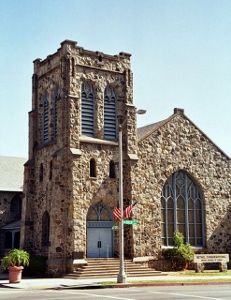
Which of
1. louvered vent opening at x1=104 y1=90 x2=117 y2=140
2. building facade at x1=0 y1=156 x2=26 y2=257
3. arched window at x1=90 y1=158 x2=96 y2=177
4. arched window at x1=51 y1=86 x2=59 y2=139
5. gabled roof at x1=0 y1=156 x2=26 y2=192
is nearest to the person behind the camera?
arched window at x1=90 y1=158 x2=96 y2=177

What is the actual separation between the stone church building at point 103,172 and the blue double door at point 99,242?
0.20ft

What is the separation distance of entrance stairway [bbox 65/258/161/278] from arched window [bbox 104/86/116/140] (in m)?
7.81

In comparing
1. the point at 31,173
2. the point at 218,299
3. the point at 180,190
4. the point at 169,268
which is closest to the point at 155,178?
the point at 180,190

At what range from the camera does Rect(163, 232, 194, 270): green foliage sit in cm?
3372

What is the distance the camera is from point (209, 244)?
36.5 meters

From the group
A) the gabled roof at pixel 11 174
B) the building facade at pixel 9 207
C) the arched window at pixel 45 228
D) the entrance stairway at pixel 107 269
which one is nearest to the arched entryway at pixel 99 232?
the entrance stairway at pixel 107 269

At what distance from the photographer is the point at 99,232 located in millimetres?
32250

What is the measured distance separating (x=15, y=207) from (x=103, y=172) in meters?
12.3

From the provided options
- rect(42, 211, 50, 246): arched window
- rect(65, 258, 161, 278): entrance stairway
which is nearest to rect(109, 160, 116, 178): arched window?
rect(42, 211, 50, 246): arched window

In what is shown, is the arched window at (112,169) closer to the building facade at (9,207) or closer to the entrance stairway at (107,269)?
the entrance stairway at (107,269)

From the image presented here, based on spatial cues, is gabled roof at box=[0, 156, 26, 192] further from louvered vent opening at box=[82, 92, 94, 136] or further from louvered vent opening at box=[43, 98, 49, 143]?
louvered vent opening at box=[82, 92, 94, 136]

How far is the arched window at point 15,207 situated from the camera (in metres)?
41.9

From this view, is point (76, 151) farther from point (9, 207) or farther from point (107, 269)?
point (9, 207)

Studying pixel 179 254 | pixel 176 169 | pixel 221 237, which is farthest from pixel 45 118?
pixel 221 237
